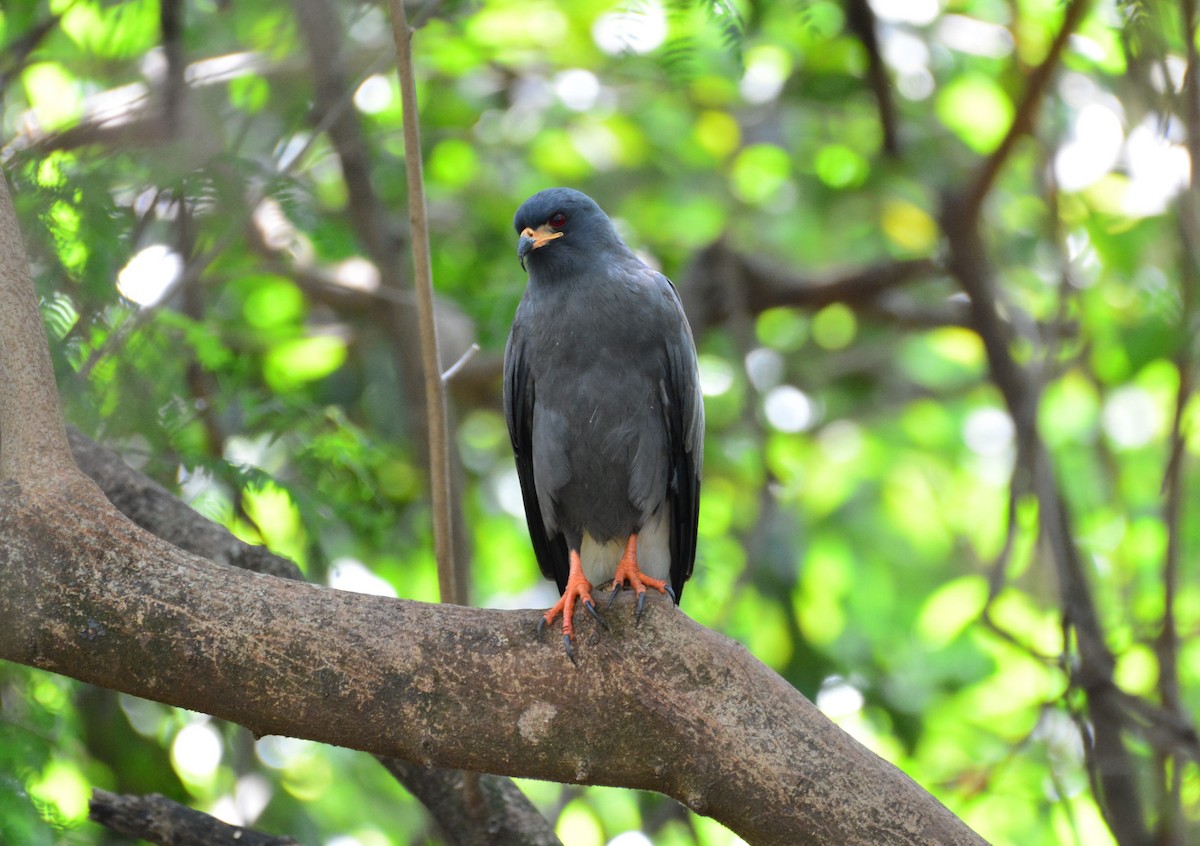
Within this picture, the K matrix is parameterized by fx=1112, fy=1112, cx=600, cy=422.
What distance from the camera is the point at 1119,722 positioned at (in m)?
5.14

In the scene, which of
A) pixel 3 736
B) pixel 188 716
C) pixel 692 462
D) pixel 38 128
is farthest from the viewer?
pixel 188 716

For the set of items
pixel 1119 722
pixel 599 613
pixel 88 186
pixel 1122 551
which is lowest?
pixel 1119 722

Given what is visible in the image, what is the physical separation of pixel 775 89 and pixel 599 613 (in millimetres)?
5318

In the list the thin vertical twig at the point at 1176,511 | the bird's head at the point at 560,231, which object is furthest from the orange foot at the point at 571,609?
the thin vertical twig at the point at 1176,511

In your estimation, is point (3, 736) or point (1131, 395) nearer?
point (3, 736)

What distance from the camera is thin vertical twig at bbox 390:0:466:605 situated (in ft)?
10.6

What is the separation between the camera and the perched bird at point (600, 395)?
4.26m

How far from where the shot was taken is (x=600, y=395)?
4.24m

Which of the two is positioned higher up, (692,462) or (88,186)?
(88,186)

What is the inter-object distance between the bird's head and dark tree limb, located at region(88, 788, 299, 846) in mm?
2343

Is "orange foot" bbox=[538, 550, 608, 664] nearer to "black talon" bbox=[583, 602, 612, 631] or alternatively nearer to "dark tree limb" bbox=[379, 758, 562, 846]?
"black talon" bbox=[583, 602, 612, 631]

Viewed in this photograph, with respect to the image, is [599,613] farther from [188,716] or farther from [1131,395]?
[1131,395]

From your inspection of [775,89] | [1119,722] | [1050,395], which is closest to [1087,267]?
[1050,395]

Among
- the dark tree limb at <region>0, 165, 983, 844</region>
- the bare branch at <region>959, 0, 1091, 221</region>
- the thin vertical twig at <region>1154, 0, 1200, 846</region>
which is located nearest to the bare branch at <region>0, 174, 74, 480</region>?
the dark tree limb at <region>0, 165, 983, 844</region>
